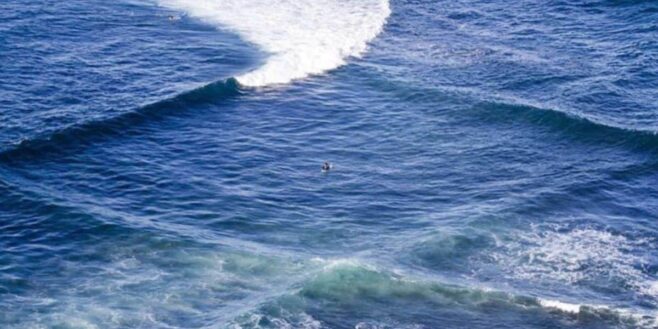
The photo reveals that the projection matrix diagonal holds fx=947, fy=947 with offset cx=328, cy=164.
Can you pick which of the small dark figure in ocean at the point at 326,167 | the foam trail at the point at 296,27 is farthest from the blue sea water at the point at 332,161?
the small dark figure in ocean at the point at 326,167

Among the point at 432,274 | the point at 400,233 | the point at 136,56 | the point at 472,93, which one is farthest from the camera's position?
the point at 136,56

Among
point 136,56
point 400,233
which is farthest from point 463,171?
point 136,56

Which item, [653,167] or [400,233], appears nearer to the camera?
[400,233]

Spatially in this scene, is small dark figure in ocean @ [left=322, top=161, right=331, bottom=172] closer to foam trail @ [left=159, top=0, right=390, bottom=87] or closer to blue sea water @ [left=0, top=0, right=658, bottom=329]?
blue sea water @ [left=0, top=0, right=658, bottom=329]

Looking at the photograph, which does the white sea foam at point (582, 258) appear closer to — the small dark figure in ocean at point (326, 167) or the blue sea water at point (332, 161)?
the blue sea water at point (332, 161)

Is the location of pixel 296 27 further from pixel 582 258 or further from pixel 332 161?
pixel 582 258

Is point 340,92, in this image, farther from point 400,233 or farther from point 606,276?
point 606,276
